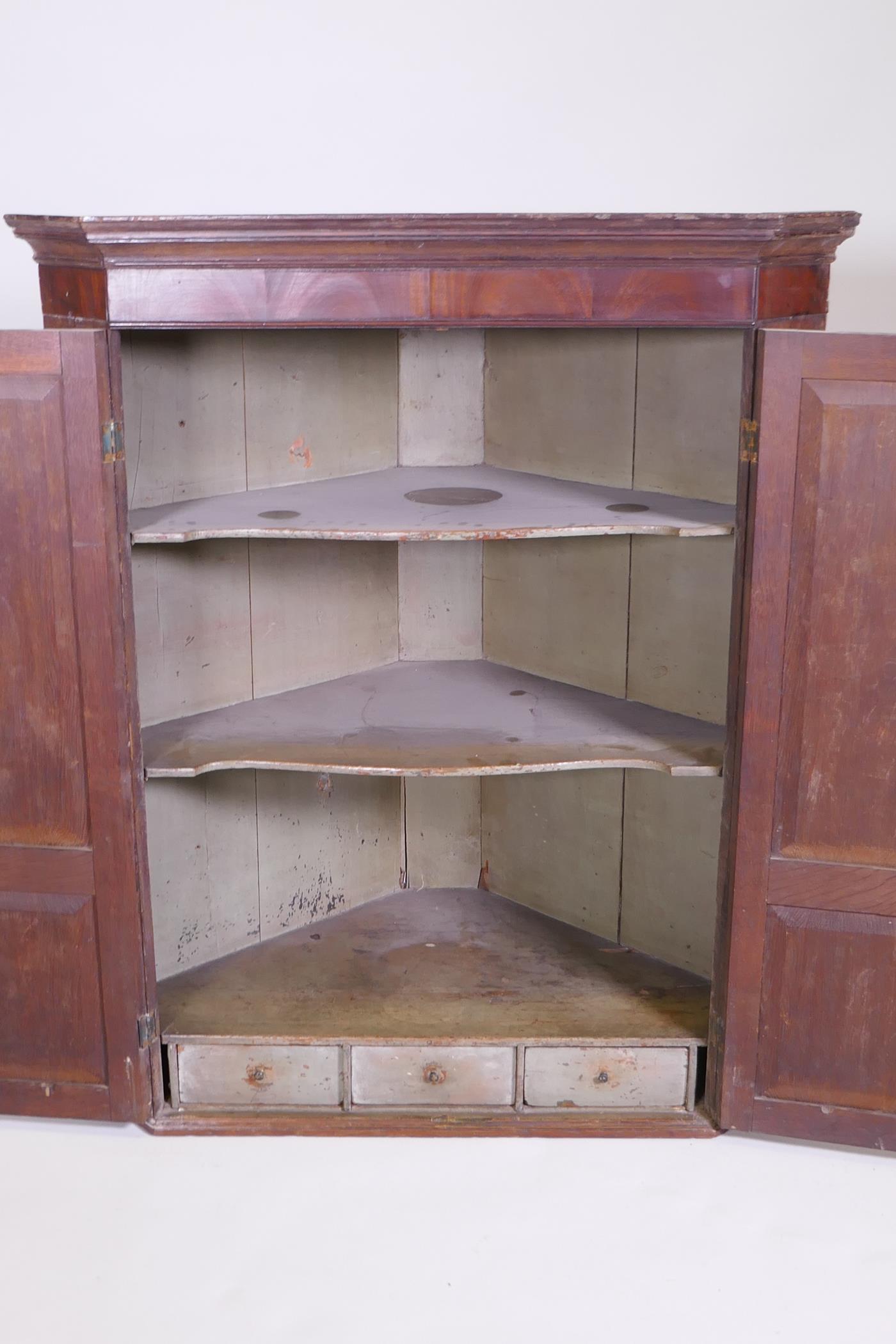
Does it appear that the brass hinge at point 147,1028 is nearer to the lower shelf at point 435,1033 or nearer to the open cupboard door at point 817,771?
the lower shelf at point 435,1033

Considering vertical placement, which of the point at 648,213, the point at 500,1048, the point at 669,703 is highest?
the point at 648,213

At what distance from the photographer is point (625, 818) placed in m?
3.72

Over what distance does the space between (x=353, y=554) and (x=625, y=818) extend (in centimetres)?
96

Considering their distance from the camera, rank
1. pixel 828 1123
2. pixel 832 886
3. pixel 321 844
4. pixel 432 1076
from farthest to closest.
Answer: pixel 321 844 < pixel 432 1076 < pixel 828 1123 < pixel 832 886

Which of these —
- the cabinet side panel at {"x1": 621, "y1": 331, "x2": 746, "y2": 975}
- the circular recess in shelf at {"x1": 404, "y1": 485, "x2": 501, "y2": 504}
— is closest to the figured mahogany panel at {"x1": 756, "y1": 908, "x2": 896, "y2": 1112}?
the cabinet side panel at {"x1": 621, "y1": 331, "x2": 746, "y2": 975}

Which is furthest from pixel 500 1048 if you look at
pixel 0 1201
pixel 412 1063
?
pixel 0 1201

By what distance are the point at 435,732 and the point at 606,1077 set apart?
849 millimetres

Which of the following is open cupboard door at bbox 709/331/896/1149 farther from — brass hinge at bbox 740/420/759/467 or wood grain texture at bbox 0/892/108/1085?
wood grain texture at bbox 0/892/108/1085

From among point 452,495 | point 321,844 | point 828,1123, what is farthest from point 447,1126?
point 452,495

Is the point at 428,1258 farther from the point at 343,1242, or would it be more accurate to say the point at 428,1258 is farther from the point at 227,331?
the point at 227,331

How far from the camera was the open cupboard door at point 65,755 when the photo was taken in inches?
108

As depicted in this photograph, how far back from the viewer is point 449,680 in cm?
374

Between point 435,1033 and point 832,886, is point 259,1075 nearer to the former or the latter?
point 435,1033

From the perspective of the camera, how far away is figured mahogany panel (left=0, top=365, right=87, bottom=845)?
2.76 metres
